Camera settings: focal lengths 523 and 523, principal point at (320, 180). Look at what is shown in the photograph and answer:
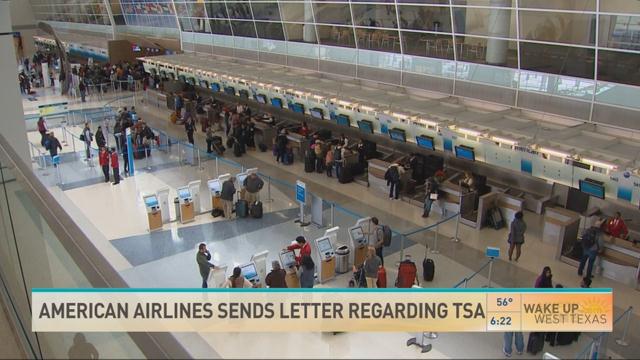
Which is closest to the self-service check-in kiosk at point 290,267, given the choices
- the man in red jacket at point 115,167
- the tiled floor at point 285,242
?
the tiled floor at point 285,242

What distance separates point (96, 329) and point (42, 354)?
121 centimetres

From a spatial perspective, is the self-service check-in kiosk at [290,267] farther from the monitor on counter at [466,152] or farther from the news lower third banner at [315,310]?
the monitor on counter at [466,152]

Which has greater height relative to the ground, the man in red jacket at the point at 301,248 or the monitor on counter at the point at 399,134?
the monitor on counter at the point at 399,134

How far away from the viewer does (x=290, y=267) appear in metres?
11.4

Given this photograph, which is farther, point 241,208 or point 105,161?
point 105,161

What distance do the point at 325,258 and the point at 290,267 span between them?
956mm

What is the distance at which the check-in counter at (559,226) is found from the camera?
13523mm

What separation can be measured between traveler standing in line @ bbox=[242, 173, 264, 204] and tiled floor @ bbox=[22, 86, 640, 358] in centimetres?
76

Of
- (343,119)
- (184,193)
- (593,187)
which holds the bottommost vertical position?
(184,193)

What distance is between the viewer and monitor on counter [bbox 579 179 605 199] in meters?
→ 12.5

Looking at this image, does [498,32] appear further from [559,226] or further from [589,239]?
[589,239]

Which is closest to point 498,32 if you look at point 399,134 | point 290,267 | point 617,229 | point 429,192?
point 399,134

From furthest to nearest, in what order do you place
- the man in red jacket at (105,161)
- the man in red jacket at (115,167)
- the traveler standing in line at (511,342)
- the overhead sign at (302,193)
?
1. the man in red jacket at (105,161)
2. the man in red jacket at (115,167)
3. the overhead sign at (302,193)
4. the traveler standing in line at (511,342)

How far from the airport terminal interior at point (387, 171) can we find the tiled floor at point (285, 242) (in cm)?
5
